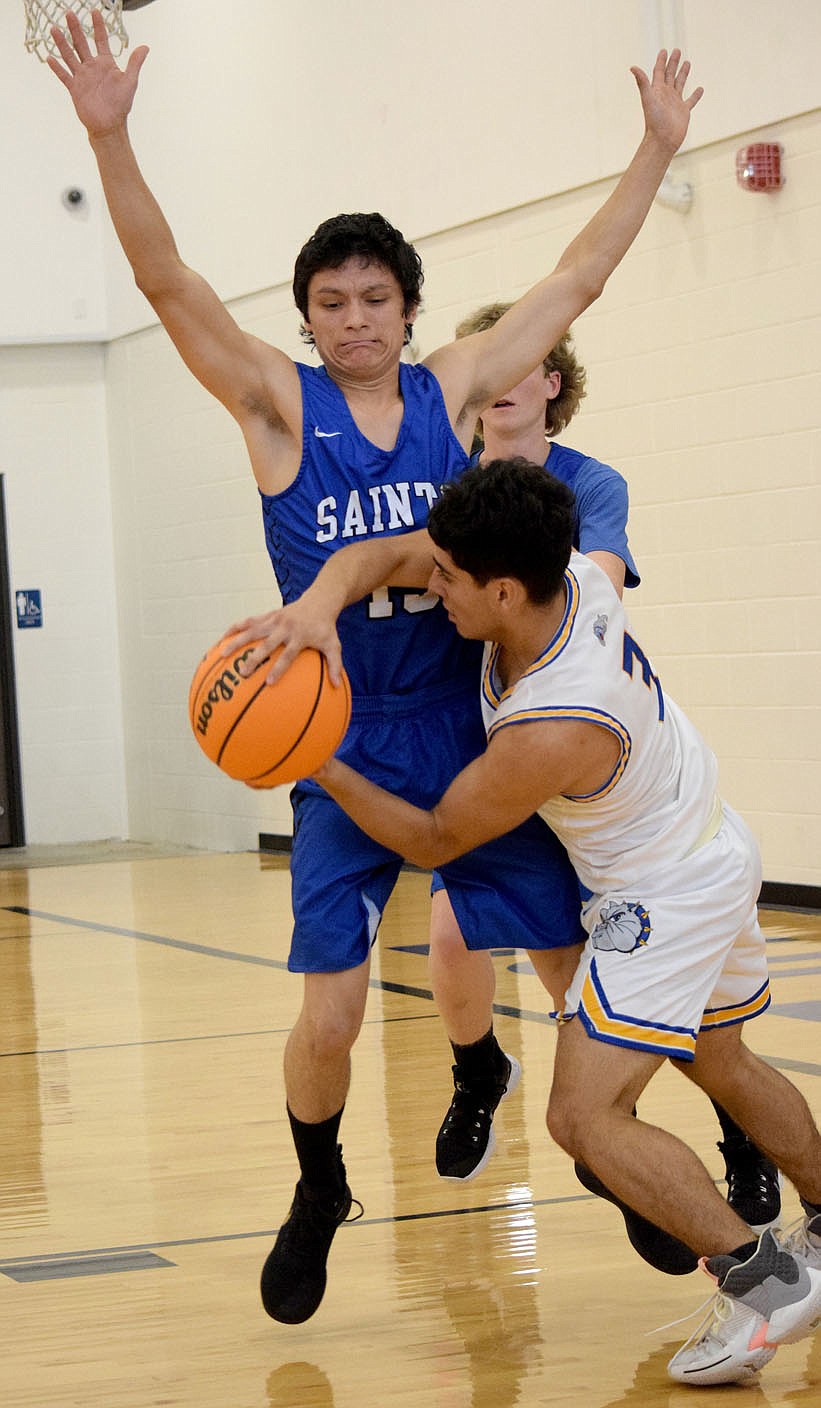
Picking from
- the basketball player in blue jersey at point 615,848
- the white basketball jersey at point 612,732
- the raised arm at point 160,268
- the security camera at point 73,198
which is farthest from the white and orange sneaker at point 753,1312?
the security camera at point 73,198

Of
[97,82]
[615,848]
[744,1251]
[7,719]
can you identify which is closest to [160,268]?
[97,82]

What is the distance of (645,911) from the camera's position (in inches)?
107

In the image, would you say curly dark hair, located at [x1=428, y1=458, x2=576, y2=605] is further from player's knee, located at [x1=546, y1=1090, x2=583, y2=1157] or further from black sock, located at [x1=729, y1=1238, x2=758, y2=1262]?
black sock, located at [x1=729, y1=1238, x2=758, y2=1262]

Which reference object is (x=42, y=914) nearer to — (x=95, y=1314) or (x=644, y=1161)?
(x=95, y=1314)

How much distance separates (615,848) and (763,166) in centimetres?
489

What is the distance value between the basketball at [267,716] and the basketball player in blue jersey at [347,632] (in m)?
0.38

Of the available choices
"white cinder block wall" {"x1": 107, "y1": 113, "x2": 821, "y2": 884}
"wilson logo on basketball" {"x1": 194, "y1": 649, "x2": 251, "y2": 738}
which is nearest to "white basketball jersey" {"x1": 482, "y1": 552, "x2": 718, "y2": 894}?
"wilson logo on basketball" {"x1": 194, "y1": 649, "x2": 251, "y2": 738}

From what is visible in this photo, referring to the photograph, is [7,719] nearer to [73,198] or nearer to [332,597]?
[73,198]

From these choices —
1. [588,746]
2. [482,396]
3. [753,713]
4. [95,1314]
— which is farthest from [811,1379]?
[753,713]

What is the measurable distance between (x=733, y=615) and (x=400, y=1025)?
2.70 metres

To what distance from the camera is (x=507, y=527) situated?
2.62 meters

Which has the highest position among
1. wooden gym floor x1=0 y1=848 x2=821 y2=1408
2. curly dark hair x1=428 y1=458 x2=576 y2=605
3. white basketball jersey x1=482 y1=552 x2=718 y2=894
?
curly dark hair x1=428 y1=458 x2=576 y2=605

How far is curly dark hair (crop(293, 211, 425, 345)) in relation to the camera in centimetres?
295

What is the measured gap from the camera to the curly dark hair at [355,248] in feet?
9.67
